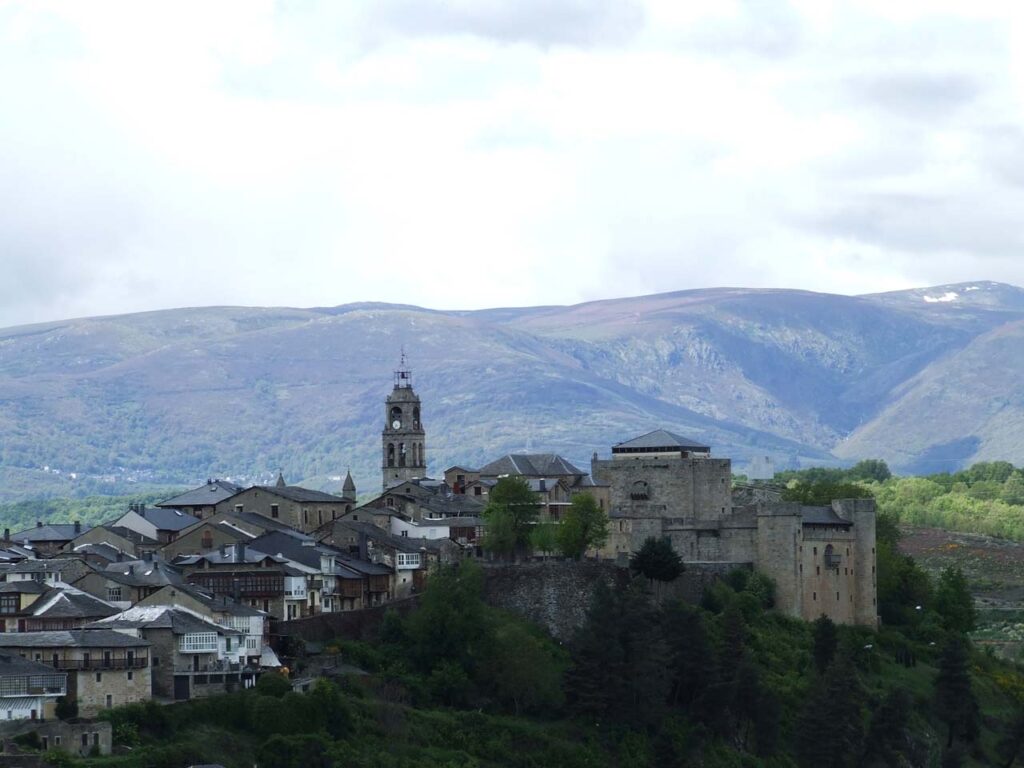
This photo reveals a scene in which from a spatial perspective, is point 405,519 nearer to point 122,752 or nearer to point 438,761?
point 438,761

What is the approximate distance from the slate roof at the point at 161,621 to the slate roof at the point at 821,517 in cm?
4224

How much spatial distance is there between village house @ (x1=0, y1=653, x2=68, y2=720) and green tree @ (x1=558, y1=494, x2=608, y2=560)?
41173 mm

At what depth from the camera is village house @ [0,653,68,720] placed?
83.9 meters

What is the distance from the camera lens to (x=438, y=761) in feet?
309

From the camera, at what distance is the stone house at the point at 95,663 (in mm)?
86500

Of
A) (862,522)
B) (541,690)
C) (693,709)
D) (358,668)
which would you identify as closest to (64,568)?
(358,668)

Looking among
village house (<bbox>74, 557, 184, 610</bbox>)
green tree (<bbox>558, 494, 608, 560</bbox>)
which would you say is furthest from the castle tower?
village house (<bbox>74, 557, 184, 610</bbox>)

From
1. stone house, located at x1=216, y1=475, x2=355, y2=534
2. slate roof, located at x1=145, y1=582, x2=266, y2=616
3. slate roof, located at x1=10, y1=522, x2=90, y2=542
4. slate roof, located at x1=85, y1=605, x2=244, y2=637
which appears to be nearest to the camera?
slate roof, located at x1=85, y1=605, x2=244, y2=637

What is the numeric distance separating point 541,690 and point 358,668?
337 inches

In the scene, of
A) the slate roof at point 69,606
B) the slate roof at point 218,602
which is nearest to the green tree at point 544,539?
the slate roof at point 218,602

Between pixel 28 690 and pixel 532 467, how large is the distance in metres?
60.6

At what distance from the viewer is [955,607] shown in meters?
140

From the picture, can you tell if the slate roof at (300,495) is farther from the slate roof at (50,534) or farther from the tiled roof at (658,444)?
the tiled roof at (658,444)

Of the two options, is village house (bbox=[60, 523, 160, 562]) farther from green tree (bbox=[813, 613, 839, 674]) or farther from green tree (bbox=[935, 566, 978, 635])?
green tree (bbox=[935, 566, 978, 635])
